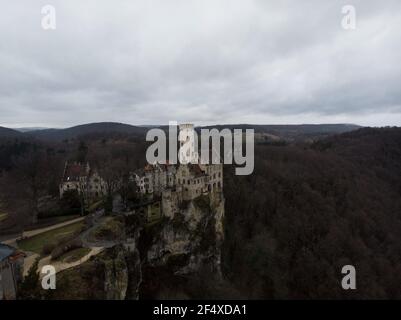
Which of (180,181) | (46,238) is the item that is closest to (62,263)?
(46,238)

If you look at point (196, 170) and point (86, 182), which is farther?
point (86, 182)

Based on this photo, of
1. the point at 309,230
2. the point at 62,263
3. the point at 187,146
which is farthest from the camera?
the point at 309,230

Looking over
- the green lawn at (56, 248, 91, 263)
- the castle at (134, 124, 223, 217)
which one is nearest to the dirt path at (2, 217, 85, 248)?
the green lawn at (56, 248, 91, 263)

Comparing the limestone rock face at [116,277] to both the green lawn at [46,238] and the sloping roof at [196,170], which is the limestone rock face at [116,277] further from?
the sloping roof at [196,170]

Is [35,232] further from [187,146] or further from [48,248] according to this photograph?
[187,146]

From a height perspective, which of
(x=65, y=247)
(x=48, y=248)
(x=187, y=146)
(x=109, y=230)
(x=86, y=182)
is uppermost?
(x=187, y=146)

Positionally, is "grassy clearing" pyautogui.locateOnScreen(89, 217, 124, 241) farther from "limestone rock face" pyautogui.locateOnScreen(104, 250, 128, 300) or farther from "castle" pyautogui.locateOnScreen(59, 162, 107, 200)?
"castle" pyautogui.locateOnScreen(59, 162, 107, 200)
